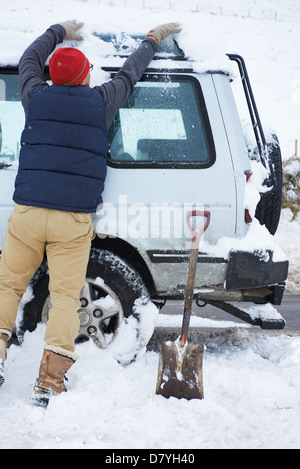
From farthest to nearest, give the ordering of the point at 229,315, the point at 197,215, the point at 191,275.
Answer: the point at 229,315, the point at 197,215, the point at 191,275

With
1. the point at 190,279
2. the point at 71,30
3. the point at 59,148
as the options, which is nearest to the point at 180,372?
the point at 190,279

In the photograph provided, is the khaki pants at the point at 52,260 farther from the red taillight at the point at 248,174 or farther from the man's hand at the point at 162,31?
the man's hand at the point at 162,31

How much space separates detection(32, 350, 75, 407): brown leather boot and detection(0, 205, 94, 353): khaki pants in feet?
0.22

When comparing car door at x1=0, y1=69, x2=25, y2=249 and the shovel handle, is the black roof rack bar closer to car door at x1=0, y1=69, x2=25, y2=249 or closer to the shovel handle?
the shovel handle

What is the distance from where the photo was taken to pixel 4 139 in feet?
11.7

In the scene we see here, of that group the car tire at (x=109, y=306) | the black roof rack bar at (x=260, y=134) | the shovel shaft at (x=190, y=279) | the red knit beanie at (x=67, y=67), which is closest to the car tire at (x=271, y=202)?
the black roof rack bar at (x=260, y=134)

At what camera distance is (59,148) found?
3066mm

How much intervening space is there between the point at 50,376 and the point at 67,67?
1802 millimetres

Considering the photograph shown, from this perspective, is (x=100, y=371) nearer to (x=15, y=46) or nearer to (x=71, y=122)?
(x=71, y=122)

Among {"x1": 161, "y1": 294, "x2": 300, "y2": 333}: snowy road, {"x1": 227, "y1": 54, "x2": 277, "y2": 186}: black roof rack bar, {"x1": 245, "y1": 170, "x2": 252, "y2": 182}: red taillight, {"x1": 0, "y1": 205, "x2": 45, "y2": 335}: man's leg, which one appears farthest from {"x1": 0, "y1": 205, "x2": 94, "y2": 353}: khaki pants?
{"x1": 161, "y1": 294, "x2": 300, "y2": 333}: snowy road

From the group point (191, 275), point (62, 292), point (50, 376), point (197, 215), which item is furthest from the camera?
A: point (197, 215)

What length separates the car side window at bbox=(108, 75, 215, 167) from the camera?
11.6 feet

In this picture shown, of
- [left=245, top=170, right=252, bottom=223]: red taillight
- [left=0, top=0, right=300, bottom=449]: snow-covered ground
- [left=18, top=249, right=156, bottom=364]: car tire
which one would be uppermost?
[left=245, top=170, right=252, bottom=223]: red taillight

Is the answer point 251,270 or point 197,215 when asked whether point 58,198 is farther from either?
point 251,270
